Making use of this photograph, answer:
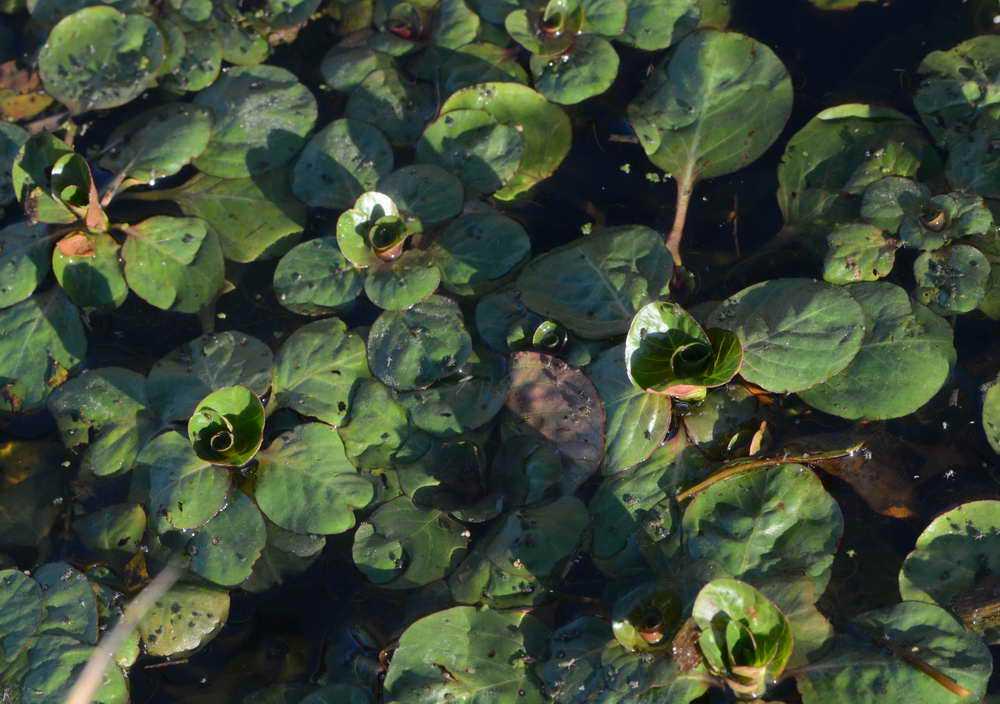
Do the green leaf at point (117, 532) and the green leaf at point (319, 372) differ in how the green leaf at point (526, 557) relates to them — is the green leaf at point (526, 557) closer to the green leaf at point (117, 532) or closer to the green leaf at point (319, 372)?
the green leaf at point (319, 372)

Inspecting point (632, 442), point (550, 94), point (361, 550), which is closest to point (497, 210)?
point (550, 94)

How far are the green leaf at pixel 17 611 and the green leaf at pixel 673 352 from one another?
2.26 meters

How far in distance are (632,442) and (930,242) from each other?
1304mm

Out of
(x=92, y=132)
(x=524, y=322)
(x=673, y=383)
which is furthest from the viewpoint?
(x=92, y=132)

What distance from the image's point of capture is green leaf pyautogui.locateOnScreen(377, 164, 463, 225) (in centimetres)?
327

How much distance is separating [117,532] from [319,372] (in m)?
0.95

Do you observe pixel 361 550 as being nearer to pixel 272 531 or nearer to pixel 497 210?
pixel 272 531

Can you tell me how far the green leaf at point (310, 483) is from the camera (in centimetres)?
299

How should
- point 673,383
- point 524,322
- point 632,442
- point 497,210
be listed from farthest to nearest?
point 497,210, point 524,322, point 632,442, point 673,383

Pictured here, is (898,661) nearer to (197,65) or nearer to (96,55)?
(197,65)

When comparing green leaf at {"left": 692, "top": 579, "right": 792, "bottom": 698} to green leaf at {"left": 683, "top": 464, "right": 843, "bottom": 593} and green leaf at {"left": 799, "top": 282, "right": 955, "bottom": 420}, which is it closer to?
green leaf at {"left": 683, "top": 464, "right": 843, "bottom": 593}

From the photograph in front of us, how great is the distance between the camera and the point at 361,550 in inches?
117

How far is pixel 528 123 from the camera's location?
3.47m

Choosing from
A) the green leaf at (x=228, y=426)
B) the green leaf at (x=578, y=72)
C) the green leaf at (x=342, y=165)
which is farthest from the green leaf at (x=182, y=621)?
the green leaf at (x=578, y=72)
